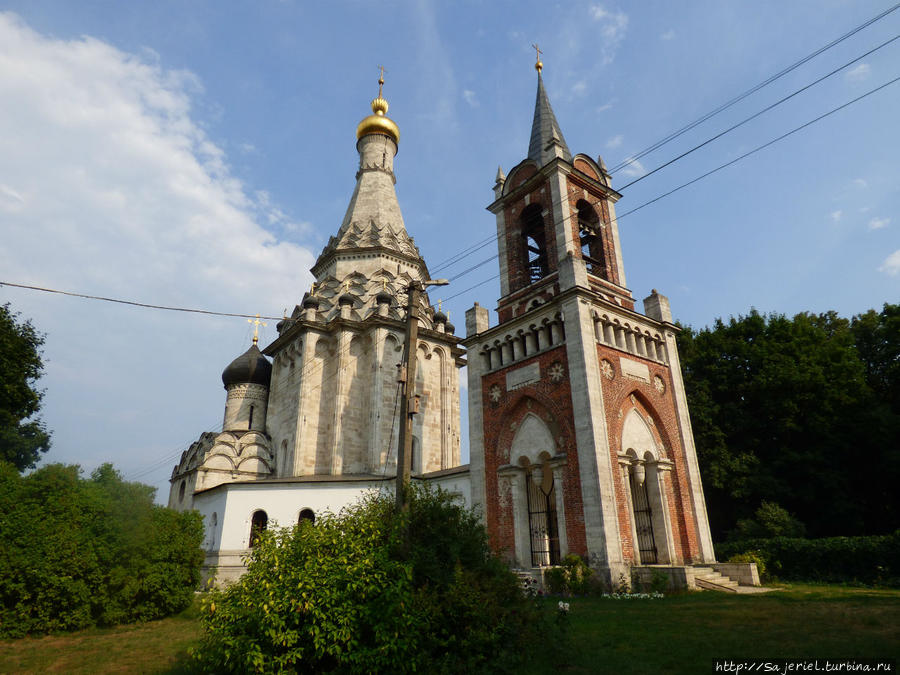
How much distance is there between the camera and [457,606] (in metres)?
7.97

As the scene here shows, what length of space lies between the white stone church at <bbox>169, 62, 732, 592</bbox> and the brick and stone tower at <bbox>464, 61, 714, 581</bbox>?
6 cm

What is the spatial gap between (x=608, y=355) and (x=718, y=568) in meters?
7.73

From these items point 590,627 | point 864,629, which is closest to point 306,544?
point 590,627

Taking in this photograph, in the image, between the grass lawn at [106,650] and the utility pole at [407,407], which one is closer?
the grass lawn at [106,650]

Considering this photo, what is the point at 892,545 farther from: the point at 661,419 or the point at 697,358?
the point at 697,358

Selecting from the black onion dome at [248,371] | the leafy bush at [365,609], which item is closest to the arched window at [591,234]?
the leafy bush at [365,609]

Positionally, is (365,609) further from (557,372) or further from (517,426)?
(517,426)

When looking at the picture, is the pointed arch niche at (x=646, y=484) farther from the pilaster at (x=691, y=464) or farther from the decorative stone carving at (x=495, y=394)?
the decorative stone carving at (x=495, y=394)

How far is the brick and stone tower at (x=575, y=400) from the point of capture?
16938mm

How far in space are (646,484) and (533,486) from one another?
410cm

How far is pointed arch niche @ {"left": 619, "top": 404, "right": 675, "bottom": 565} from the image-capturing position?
1803cm

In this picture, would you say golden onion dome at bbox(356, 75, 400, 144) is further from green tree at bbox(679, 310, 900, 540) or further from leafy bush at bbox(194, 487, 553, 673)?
leafy bush at bbox(194, 487, 553, 673)

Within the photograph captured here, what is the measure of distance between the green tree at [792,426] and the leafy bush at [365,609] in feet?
69.1

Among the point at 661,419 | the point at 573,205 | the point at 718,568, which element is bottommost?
the point at 718,568
